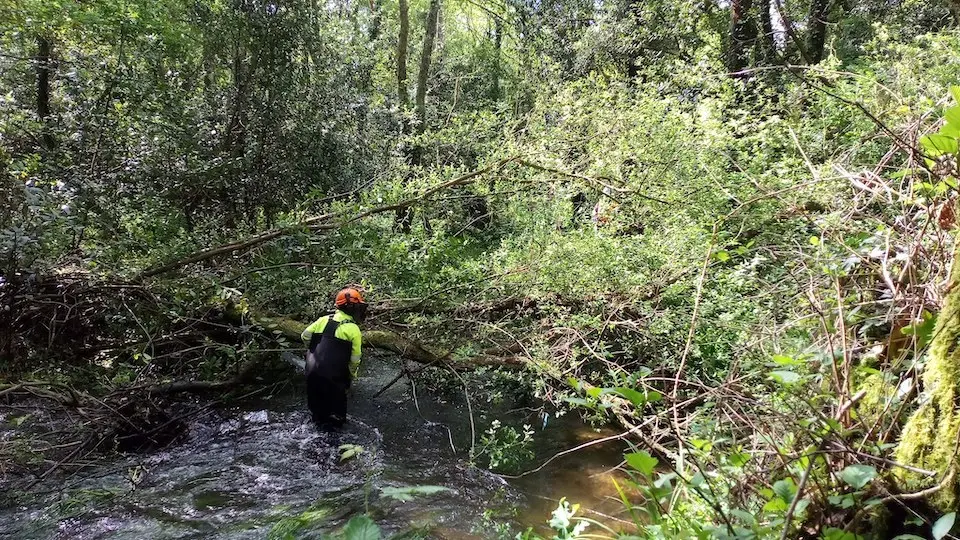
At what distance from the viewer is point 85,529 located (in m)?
3.79

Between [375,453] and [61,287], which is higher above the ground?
[61,287]

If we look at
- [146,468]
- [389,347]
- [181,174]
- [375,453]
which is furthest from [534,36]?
[146,468]

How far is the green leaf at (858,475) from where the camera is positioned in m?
1.57

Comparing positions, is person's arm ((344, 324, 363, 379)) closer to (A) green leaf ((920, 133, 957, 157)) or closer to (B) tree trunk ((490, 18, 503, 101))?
(A) green leaf ((920, 133, 957, 157))

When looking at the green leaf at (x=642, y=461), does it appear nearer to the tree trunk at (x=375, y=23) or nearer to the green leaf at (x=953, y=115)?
the green leaf at (x=953, y=115)

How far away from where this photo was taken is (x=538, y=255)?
6508 millimetres

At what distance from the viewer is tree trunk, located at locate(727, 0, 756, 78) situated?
37.4 feet

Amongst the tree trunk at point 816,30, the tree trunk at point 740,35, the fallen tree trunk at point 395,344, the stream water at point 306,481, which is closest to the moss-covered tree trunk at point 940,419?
the stream water at point 306,481

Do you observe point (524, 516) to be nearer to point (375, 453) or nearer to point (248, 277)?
point (375, 453)

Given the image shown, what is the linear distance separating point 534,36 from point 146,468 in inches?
477

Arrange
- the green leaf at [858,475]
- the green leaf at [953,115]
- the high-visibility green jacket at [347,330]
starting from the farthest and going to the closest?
the high-visibility green jacket at [347,330] → the green leaf at [953,115] → the green leaf at [858,475]

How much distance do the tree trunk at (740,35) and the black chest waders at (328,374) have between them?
33.7 ft

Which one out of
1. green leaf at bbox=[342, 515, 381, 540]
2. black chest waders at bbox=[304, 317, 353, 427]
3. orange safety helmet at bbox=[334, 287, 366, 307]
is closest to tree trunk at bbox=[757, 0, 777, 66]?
orange safety helmet at bbox=[334, 287, 366, 307]

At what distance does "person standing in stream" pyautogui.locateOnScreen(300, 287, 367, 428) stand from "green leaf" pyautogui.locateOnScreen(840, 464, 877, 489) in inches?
177
